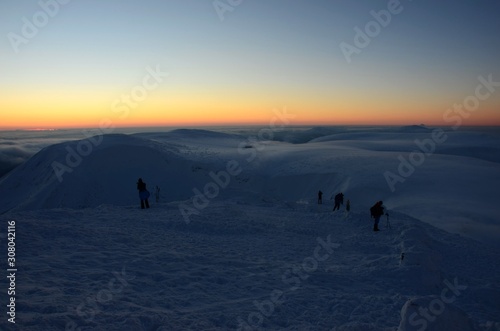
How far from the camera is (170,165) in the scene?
40.2 m

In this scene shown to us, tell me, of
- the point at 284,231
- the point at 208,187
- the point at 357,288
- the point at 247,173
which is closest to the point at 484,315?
Result: the point at 357,288

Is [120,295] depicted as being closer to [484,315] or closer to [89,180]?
[484,315]
